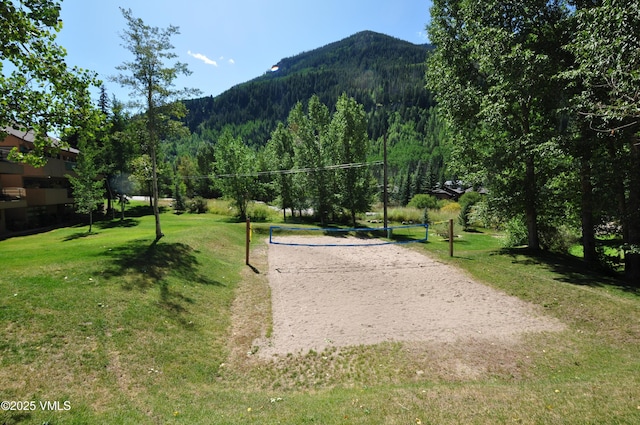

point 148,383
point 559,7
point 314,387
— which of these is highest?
point 559,7

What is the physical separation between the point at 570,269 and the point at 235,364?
52.4 ft

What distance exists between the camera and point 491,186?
63.3 feet

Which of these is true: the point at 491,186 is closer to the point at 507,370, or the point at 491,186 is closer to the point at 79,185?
the point at 507,370

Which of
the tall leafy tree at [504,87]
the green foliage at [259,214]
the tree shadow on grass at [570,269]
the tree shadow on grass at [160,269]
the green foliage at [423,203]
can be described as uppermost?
the tall leafy tree at [504,87]

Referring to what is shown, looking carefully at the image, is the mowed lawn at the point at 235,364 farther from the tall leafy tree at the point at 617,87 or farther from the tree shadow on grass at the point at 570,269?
the tall leafy tree at the point at 617,87

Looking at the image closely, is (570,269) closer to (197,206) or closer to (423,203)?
(423,203)

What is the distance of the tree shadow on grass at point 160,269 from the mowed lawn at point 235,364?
0.28ft

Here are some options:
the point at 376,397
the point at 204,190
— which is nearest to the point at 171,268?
the point at 376,397

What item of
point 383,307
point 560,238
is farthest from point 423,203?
point 383,307

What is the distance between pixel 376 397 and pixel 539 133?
1641 cm

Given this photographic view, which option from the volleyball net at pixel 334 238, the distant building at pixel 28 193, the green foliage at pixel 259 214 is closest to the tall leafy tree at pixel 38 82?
the volleyball net at pixel 334 238

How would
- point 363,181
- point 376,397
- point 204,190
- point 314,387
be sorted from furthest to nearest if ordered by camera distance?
point 204,190 < point 363,181 < point 314,387 < point 376,397

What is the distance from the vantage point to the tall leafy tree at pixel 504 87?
628 inches

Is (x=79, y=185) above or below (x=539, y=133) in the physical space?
below
